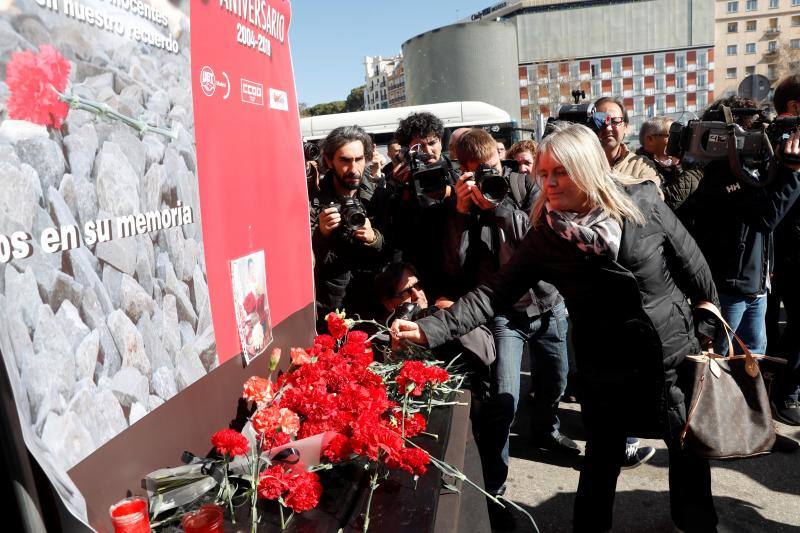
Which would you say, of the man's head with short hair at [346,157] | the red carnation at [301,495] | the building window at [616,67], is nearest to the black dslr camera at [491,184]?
the man's head with short hair at [346,157]

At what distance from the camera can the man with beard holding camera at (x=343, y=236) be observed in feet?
8.94

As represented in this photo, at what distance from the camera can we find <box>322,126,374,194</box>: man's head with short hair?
10.5ft

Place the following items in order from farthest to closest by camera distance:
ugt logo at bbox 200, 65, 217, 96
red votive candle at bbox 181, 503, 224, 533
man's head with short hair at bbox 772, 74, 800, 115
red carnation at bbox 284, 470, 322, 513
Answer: man's head with short hair at bbox 772, 74, 800, 115 < ugt logo at bbox 200, 65, 217, 96 < red carnation at bbox 284, 470, 322, 513 < red votive candle at bbox 181, 503, 224, 533

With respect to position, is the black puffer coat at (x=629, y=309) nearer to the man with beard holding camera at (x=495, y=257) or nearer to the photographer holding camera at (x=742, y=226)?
the man with beard holding camera at (x=495, y=257)

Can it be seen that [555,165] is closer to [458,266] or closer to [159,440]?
[458,266]

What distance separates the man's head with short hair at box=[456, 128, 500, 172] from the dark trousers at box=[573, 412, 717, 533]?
1.25 m

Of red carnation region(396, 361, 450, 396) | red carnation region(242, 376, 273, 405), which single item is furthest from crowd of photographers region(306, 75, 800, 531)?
red carnation region(242, 376, 273, 405)

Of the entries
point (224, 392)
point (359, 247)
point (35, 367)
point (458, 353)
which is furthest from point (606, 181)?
point (35, 367)

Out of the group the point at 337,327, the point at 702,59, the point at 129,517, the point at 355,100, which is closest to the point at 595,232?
the point at 337,327

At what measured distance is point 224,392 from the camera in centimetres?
157

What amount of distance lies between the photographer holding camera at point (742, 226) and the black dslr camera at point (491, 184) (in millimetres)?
1200

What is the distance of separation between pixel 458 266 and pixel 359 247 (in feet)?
1.56

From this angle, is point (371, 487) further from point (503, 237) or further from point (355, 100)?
point (355, 100)

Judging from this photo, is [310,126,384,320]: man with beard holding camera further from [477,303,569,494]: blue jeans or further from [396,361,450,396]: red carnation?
[396,361,450,396]: red carnation
